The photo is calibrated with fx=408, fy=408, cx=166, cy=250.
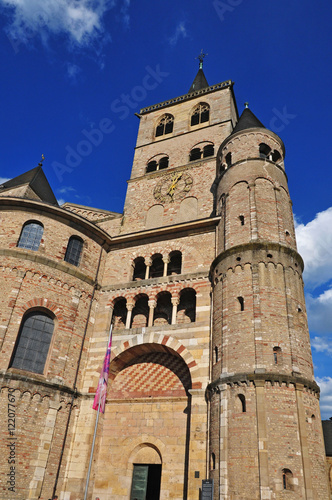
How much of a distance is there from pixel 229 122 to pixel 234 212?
13.0m

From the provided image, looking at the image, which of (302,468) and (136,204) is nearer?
(302,468)

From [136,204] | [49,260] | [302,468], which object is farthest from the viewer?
[136,204]

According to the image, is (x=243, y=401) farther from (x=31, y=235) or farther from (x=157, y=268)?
(x=31, y=235)

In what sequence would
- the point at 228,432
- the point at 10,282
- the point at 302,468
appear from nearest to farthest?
the point at 302,468 < the point at 228,432 < the point at 10,282

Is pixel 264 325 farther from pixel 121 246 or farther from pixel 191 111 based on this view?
pixel 191 111

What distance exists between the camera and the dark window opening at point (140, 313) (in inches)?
926

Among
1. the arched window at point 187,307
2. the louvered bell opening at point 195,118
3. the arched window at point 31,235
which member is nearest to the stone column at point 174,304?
the arched window at point 187,307

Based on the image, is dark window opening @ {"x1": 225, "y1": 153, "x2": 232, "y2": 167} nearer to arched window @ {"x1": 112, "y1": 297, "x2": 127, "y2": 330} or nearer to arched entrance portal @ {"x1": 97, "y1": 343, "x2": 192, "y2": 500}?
arched window @ {"x1": 112, "y1": 297, "x2": 127, "y2": 330}

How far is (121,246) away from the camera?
86.3 ft

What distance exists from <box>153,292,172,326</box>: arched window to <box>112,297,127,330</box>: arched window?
208 cm

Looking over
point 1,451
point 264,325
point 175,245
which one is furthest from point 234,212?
point 1,451

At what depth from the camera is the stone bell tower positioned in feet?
49.5

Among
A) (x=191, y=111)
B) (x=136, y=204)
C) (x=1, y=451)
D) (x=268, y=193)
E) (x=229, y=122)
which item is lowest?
(x=1, y=451)

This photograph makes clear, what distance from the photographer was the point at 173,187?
1148 inches
